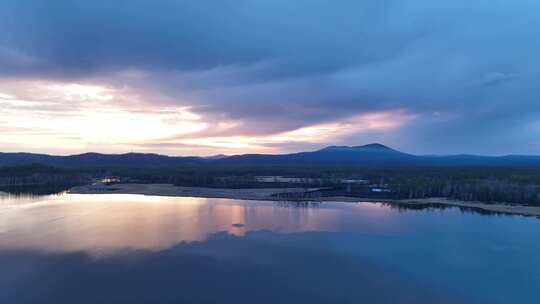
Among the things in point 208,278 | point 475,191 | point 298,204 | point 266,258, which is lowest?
point 208,278

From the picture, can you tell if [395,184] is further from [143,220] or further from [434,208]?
[143,220]

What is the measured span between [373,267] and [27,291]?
8.97m

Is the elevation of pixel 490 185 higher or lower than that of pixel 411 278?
higher

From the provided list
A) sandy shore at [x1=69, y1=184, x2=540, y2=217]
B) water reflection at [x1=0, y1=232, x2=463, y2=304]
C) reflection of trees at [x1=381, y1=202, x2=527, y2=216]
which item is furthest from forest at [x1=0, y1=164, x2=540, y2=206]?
water reflection at [x1=0, y1=232, x2=463, y2=304]

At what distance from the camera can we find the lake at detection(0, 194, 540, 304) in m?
9.21

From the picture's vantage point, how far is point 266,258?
1177cm

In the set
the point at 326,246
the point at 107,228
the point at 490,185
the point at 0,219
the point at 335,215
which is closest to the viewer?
the point at 326,246

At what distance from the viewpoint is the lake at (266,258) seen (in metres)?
9.21

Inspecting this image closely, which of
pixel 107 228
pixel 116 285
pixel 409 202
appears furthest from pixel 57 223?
pixel 409 202

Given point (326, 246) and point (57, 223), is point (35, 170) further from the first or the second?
point (326, 246)

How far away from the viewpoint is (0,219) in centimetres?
1847

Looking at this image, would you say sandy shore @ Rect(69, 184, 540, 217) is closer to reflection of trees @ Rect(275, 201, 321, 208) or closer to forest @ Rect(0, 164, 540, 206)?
reflection of trees @ Rect(275, 201, 321, 208)

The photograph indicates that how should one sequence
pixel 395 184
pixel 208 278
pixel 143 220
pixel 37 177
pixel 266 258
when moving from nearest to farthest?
pixel 208 278, pixel 266 258, pixel 143 220, pixel 395 184, pixel 37 177

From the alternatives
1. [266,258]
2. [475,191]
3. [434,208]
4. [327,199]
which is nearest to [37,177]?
[327,199]
